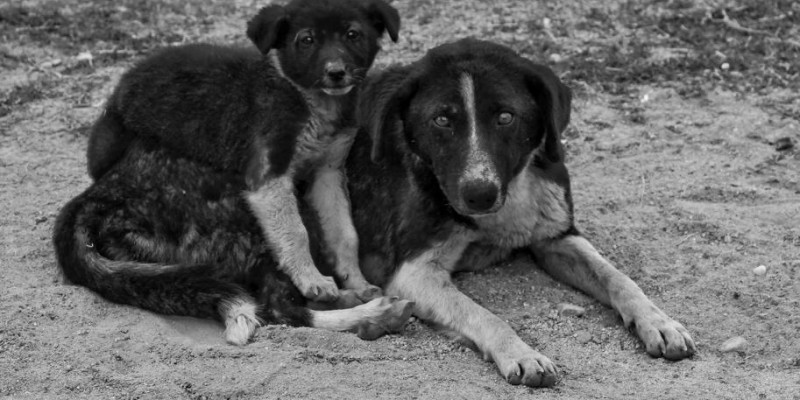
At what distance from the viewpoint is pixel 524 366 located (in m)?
5.46

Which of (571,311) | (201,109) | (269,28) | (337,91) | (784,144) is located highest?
(269,28)

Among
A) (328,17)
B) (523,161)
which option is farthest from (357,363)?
(328,17)

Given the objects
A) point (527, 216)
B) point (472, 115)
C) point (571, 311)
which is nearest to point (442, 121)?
point (472, 115)

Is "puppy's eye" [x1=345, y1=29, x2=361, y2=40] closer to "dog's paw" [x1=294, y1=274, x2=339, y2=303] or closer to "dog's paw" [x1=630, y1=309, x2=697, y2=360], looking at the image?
"dog's paw" [x1=294, y1=274, x2=339, y2=303]

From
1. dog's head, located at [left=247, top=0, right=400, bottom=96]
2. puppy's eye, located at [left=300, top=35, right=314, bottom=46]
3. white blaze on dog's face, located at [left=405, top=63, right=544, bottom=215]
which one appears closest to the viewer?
white blaze on dog's face, located at [left=405, top=63, right=544, bottom=215]

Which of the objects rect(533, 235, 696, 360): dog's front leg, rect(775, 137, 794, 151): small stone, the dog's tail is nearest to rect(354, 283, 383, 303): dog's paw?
the dog's tail

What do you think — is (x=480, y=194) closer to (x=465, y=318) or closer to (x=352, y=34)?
(x=465, y=318)

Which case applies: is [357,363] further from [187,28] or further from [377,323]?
[187,28]

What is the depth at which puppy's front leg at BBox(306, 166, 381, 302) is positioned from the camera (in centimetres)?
652

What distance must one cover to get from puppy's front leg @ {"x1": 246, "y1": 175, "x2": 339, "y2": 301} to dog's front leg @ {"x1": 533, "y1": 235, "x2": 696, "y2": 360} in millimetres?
1296

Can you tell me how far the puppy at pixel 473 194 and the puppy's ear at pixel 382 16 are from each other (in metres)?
0.55

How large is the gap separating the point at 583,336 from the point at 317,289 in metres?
1.43

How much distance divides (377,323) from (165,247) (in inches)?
53.2

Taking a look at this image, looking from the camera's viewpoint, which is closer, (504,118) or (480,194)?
(480,194)
